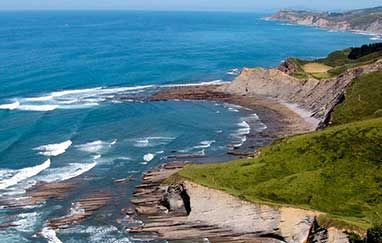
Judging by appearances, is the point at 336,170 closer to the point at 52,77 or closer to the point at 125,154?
the point at 125,154

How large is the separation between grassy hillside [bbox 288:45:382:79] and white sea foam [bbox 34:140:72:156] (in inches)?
2124

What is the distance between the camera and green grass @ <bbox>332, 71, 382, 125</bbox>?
8125cm

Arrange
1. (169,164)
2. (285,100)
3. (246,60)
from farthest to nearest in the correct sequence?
(246,60), (285,100), (169,164)

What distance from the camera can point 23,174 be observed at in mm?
71688

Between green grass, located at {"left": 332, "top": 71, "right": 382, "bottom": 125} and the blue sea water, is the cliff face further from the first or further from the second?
the blue sea water

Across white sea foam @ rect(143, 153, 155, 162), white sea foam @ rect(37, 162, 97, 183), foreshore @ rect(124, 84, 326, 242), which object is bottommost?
white sea foam @ rect(143, 153, 155, 162)

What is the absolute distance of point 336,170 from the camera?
2286 inches

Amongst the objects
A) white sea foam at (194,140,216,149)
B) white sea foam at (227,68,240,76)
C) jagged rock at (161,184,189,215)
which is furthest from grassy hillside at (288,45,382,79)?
jagged rock at (161,184,189,215)

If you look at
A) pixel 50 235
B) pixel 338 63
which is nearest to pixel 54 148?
pixel 50 235

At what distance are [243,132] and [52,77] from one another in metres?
64.6

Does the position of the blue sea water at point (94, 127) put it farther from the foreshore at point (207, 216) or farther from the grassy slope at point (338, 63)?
the grassy slope at point (338, 63)

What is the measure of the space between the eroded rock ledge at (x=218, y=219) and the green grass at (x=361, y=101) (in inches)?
1208

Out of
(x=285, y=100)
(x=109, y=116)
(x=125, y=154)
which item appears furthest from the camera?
(x=285, y=100)

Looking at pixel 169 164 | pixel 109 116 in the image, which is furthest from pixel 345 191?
pixel 109 116
